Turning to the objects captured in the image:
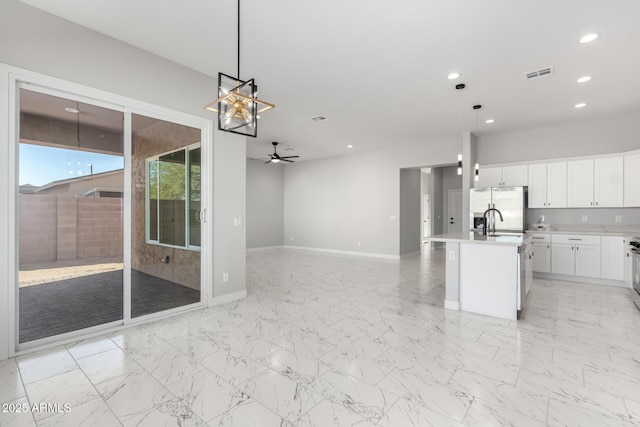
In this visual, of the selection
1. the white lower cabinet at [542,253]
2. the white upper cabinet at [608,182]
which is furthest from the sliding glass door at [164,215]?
the white upper cabinet at [608,182]

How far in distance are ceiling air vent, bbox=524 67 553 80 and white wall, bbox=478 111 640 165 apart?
9.36ft

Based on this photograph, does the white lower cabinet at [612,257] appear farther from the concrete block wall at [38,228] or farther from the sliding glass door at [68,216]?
the concrete block wall at [38,228]

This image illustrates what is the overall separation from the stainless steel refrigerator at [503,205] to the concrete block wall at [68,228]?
20.2ft

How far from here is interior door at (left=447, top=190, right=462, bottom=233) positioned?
10.0 meters

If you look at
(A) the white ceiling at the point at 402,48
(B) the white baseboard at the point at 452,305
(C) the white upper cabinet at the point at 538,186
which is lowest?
(B) the white baseboard at the point at 452,305

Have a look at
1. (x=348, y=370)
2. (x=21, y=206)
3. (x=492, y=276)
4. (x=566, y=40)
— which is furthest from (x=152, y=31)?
(x=492, y=276)

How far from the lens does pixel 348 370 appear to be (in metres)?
2.37

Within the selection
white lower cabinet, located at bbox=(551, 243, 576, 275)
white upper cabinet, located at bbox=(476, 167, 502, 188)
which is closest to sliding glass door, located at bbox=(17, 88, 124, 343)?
white upper cabinet, located at bbox=(476, 167, 502, 188)

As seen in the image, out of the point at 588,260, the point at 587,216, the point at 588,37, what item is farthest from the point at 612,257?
the point at 588,37

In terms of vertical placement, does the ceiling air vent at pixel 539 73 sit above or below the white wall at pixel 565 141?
above

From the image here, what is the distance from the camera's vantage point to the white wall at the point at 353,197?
776 centimetres

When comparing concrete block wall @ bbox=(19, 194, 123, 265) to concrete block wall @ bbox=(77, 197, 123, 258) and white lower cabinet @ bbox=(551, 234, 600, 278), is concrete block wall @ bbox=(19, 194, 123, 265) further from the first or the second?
white lower cabinet @ bbox=(551, 234, 600, 278)

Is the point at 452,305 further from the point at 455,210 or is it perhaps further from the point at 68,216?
the point at 455,210

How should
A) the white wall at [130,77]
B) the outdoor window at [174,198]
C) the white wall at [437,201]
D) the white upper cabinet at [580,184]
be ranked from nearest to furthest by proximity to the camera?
the white wall at [130,77]
the outdoor window at [174,198]
the white upper cabinet at [580,184]
the white wall at [437,201]
